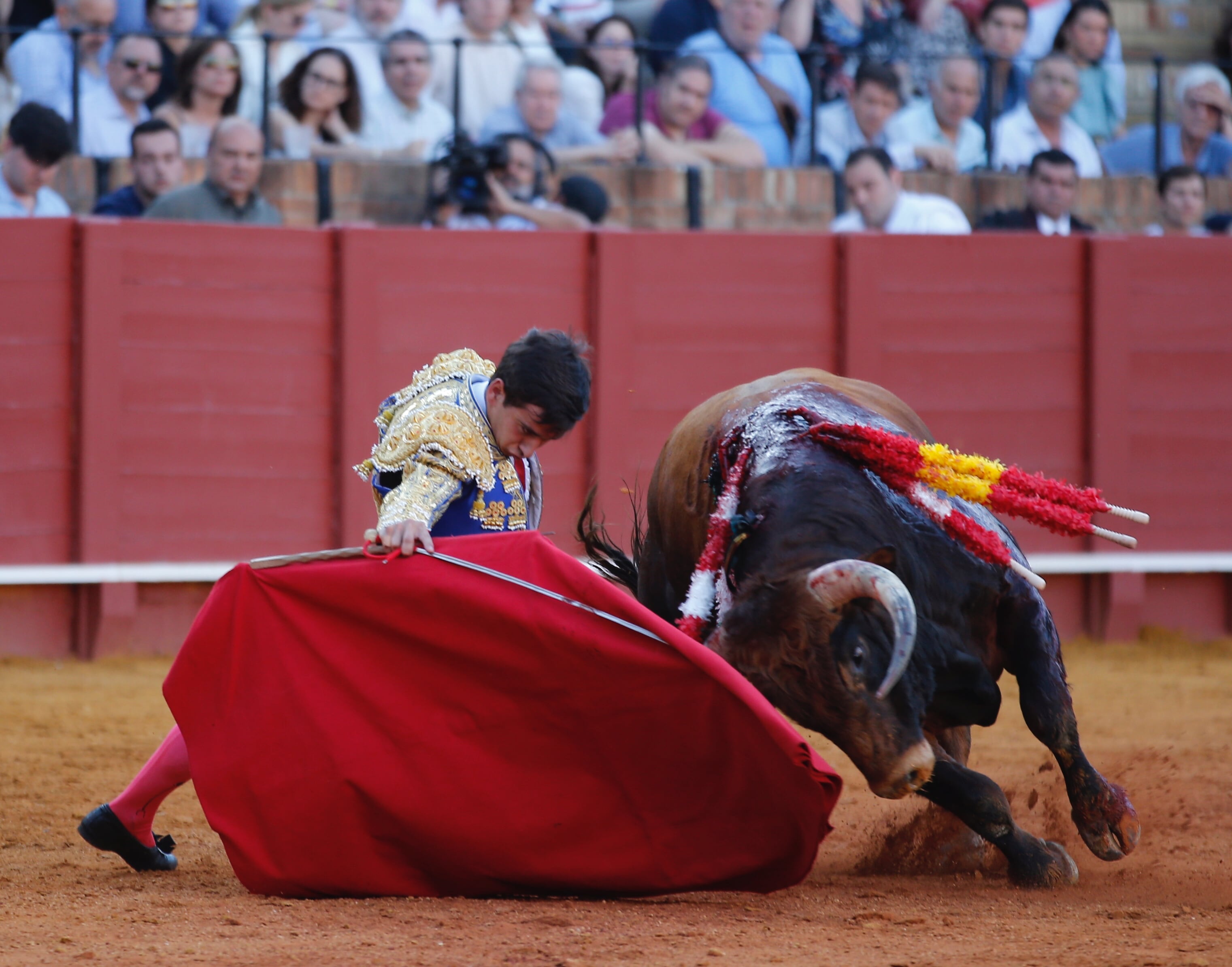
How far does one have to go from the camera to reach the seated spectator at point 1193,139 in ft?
25.6

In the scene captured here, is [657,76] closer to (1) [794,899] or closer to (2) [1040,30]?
(2) [1040,30]

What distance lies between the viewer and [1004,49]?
25.4ft

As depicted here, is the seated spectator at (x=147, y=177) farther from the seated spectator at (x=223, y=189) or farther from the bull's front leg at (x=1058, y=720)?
the bull's front leg at (x=1058, y=720)

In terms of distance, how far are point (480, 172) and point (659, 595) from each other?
9.57 feet

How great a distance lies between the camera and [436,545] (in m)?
2.72

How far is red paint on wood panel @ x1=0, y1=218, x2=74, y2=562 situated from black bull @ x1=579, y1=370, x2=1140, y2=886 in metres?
3.19

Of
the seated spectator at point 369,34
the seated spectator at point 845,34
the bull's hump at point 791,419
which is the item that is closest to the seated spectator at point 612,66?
the seated spectator at point 369,34

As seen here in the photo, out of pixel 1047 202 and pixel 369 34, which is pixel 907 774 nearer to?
pixel 1047 202

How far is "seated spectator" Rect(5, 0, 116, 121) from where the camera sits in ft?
20.4

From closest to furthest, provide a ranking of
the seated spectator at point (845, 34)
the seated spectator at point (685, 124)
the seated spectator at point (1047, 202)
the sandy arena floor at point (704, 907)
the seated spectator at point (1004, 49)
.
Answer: the sandy arena floor at point (704, 907)
the seated spectator at point (1047, 202)
the seated spectator at point (685, 124)
the seated spectator at point (845, 34)
the seated spectator at point (1004, 49)

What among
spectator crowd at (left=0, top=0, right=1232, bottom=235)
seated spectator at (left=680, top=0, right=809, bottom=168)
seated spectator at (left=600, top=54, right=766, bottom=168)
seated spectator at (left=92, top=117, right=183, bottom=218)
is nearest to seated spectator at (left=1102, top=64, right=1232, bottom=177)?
spectator crowd at (left=0, top=0, right=1232, bottom=235)

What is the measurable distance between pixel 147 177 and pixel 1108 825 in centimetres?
444

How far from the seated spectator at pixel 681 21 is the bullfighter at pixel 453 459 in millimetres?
4744

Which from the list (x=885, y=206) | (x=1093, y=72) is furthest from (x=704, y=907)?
(x=1093, y=72)
